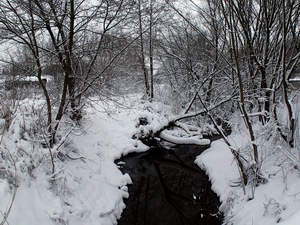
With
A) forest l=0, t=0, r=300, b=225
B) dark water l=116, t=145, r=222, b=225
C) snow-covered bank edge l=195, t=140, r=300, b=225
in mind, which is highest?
forest l=0, t=0, r=300, b=225

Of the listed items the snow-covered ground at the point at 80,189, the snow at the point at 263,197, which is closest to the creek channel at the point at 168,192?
the snow-covered ground at the point at 80,189

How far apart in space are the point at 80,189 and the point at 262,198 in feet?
11.5

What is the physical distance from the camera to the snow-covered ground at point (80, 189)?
356 cm

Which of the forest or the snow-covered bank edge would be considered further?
the forest

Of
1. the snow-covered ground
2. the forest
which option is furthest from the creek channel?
the forest

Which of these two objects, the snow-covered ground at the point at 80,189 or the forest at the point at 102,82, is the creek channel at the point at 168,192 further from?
the forest at the point at 102,82

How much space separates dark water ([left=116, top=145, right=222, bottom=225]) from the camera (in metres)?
5.22

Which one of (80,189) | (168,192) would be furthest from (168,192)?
(80,189)

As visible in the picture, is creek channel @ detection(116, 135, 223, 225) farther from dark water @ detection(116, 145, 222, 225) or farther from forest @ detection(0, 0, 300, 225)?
forest @ detection(0, 0, 300, 225)

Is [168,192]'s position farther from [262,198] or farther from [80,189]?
[262,198]

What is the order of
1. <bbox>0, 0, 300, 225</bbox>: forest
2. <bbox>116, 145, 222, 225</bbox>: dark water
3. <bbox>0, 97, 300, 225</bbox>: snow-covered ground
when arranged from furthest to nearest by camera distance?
1. <bbox>116, 145, 222, 225</bbox>: dark water
2. <bbox>0, 0, 300, 225</bbox>: forest
3. <bbox>0, 97, 300, 225</bbox>: snow-covered ground

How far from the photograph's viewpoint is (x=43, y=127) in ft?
15.9

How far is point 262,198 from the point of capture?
4.27 m

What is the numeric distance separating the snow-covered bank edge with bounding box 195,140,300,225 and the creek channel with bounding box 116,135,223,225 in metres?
0.38
